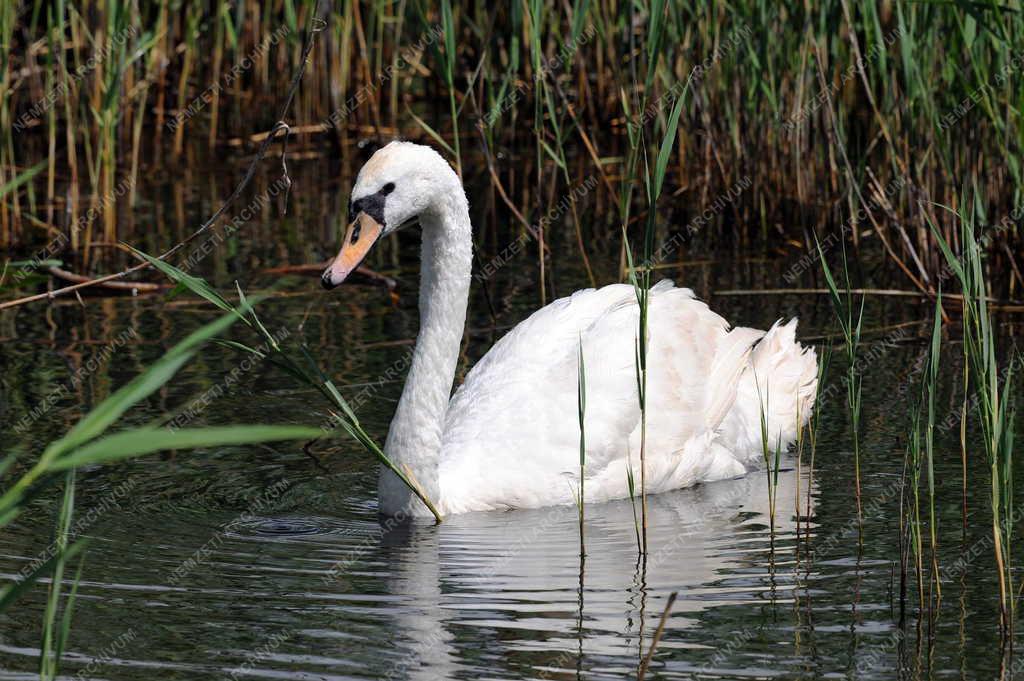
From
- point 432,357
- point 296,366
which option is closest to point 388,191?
point 432,357

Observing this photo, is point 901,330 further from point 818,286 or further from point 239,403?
point 239,403

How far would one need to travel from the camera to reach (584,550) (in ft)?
17.1

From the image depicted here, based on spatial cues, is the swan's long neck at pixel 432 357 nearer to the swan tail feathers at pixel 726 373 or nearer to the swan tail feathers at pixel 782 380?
the swan tail feathers at pixel 726 373

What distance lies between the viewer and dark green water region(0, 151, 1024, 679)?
4281mm

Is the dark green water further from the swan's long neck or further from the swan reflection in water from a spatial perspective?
the swan's long neck

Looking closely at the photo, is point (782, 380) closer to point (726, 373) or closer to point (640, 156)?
point (726, 373)

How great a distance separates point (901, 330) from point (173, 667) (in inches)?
176

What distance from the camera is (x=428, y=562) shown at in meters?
5.19

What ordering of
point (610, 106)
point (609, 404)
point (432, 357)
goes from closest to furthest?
point (432, 357) < point (609, 404) < point (610, 106)

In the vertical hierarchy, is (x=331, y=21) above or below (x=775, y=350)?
above

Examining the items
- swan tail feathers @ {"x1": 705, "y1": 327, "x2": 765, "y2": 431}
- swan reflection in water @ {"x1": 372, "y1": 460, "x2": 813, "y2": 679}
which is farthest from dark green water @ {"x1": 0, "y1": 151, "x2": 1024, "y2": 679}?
swan tail feathers @ {"x1": 705, "y1": 327, "x2": 765, "y2": 431}

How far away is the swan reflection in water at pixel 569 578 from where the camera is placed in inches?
171

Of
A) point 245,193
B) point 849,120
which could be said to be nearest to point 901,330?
point 849,120

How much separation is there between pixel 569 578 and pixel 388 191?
1405mm
